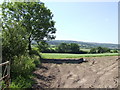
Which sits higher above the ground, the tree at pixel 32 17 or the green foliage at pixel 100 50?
the tree at pixel 32 17

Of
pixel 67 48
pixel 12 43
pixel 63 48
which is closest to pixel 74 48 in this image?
pixel 67 48

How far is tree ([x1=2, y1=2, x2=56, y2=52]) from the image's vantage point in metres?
21.9

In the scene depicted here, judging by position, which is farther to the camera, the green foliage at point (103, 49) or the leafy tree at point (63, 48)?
the leafy tree at point (63, 48)

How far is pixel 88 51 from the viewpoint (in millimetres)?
30062

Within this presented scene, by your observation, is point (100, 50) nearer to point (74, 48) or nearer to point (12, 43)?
point (74, 48)

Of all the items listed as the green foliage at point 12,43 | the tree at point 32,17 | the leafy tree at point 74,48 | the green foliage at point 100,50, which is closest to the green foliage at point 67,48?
the leafy tree at point 74,48

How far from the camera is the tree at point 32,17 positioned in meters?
21.9

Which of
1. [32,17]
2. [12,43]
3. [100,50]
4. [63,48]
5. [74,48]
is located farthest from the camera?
[74,48]

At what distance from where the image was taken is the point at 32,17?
22.3 meters

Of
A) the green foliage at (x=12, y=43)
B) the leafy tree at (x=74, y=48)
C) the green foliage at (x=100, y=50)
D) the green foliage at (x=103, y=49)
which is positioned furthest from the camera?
the leafy tree at (x=74, y=48)

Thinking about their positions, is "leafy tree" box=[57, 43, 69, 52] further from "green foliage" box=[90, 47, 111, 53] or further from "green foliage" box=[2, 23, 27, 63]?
"green foliage" box=[2, 23, 27, 63]

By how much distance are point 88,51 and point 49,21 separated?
426 inches

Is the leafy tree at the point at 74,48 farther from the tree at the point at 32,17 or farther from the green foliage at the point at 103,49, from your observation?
the tree at the point at 32,17

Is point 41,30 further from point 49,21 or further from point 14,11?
point 14,11
